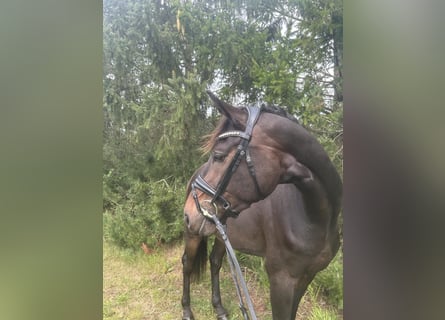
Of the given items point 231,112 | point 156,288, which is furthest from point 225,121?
point 156,288

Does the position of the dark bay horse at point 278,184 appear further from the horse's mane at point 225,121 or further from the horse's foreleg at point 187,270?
the horse's foreleg at point 187,270

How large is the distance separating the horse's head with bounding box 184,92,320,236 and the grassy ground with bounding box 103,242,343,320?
13.4 inches

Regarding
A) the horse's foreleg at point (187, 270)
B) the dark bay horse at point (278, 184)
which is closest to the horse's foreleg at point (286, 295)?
the dark bay horse at point (278, 184)

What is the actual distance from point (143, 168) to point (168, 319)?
0.60 meters

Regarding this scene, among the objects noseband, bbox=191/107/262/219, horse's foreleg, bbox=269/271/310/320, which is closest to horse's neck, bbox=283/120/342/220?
noseband, bbox=191/107/262/219

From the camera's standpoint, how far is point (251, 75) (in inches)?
45.9

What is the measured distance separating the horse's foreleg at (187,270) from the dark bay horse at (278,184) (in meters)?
0.26

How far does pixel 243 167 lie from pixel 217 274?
51cm

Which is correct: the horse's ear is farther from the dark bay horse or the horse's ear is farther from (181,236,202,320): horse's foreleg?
(181,236,202,320): horse's foreleg

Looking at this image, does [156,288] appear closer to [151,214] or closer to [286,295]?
[151,214]
